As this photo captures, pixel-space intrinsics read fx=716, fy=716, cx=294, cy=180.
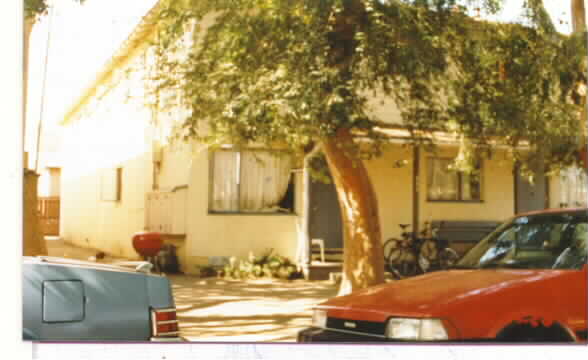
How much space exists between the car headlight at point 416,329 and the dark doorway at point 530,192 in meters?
6.99

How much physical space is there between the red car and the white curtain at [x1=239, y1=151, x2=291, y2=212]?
661 cm

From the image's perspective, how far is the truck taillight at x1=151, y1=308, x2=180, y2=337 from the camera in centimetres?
432

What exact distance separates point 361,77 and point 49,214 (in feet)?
12.0

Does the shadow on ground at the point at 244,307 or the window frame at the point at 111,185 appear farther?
the window frame at the point at 111,185

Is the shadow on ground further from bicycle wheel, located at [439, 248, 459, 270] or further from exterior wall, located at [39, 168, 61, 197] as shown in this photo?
exterior wall, located at [39, 168, 61, 197]

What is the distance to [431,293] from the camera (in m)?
4.86

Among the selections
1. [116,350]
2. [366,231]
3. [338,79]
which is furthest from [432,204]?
[116,350]

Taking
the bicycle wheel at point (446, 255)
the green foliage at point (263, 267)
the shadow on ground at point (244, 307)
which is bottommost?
the shadow on ground at point (244, 307)

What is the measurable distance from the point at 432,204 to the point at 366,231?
4.01 metres

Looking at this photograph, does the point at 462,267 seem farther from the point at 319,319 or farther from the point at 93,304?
the point at 93,304

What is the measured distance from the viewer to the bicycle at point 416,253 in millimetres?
10133

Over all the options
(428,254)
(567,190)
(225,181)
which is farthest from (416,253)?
(225,181)

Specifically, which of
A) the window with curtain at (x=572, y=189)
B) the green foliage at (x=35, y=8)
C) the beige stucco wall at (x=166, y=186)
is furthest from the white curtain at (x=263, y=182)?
the green foliage at (x=35, y=8)

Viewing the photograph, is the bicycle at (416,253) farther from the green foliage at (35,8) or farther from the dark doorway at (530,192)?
the green foliage at (35,8)
